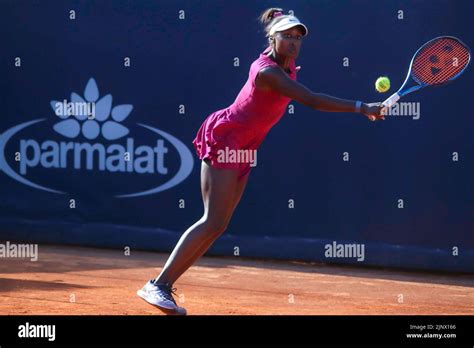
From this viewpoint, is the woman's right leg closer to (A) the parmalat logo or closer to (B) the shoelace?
(B) the shoelace

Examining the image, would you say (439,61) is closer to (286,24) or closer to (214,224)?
(286,24)

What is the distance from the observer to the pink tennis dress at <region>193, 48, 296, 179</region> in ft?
16.0

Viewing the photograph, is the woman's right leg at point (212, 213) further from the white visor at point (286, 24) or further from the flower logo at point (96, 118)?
the flower logo at point (96, 118)

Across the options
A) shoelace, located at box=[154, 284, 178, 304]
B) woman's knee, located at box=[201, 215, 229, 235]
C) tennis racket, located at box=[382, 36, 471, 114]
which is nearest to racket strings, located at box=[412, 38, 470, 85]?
tennis racket, located at box=[382, 36, 471, 114]

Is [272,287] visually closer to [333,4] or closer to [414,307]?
[414,307]

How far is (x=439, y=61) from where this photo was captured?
17.6 ft

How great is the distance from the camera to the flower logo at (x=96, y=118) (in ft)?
26.5

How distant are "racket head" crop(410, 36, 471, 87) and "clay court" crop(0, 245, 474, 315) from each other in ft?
5.02

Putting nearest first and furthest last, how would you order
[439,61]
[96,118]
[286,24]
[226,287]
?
[286,24] < [439,61] < [226,287] < [96,118]

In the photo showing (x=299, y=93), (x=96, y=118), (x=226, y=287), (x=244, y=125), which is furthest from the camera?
(x=96, y=118)

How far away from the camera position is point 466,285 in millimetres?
6961

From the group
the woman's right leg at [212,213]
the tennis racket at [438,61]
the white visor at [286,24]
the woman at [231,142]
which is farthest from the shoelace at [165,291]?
the tennis racket at [438,61]

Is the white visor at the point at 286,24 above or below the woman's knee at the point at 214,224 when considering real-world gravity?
above

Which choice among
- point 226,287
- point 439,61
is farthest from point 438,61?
point 226,287
